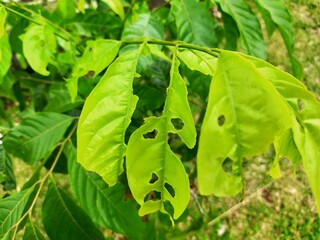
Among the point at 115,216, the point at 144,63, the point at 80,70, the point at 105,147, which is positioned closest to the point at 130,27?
the point at 144,63

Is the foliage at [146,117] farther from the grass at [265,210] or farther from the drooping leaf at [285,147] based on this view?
the grass at [265,210]

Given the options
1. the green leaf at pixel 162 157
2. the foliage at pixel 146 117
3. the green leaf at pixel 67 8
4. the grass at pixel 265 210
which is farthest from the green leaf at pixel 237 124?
the grass at pixel 265 210

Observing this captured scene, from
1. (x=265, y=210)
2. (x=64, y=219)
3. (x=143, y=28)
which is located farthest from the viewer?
(x=265, y=210)

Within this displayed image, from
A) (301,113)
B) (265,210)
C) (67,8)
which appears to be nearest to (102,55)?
(301,113)

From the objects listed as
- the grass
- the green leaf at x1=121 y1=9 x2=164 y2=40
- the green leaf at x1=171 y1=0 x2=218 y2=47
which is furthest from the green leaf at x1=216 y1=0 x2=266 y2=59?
the grass

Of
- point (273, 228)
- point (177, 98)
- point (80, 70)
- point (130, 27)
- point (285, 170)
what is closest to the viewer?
point (177, 98)

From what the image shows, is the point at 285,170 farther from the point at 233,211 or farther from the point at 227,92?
the point at 227,92

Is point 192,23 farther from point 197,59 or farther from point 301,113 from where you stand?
point 301,113
